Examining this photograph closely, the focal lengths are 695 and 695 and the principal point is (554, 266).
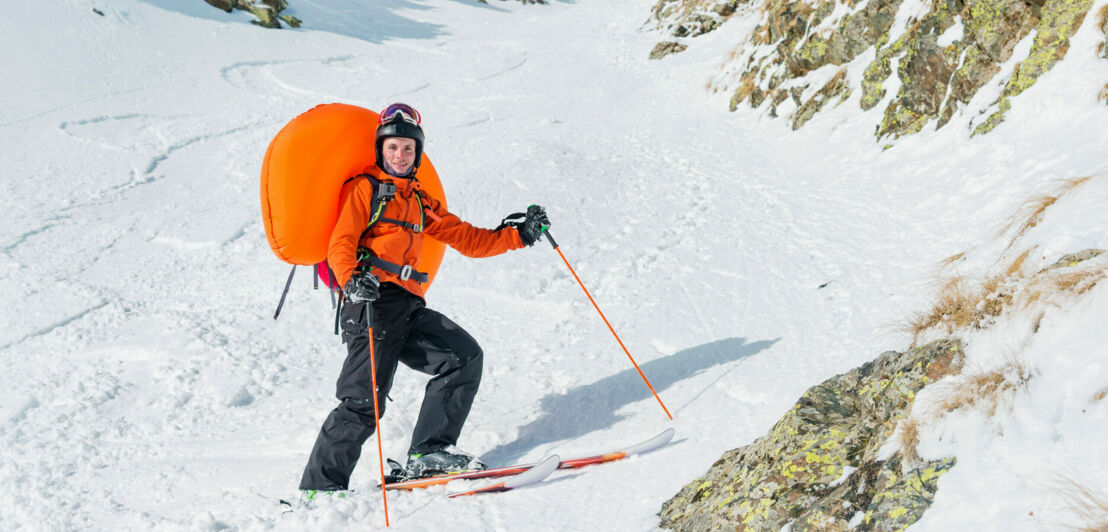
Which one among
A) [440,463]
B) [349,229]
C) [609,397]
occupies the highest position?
[349,229]

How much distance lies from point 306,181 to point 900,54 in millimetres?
8132

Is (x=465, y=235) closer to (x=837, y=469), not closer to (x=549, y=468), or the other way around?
(x=549, y=468)

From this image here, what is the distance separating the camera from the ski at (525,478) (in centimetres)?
357

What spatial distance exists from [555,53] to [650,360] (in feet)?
63.4

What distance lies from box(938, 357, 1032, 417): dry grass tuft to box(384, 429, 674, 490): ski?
6.06ft

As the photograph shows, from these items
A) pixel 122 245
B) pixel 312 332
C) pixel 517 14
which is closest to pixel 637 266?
pixel 312 332

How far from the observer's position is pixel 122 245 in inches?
325

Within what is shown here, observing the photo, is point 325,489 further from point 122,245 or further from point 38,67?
point 38,67

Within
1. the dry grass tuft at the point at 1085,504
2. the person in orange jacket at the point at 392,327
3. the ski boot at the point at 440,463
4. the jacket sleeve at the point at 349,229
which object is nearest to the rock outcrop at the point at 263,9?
the person in orange jacket at the point at 392,327

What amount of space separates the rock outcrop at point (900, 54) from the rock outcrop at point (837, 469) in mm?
5417

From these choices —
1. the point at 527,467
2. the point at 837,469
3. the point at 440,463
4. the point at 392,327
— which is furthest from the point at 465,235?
the point at 837,469

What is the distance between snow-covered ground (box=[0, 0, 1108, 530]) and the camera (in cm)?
330

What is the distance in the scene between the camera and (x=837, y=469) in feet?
7.82

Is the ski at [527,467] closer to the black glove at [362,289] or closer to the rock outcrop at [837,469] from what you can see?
the rock outcrop at [837,469]
